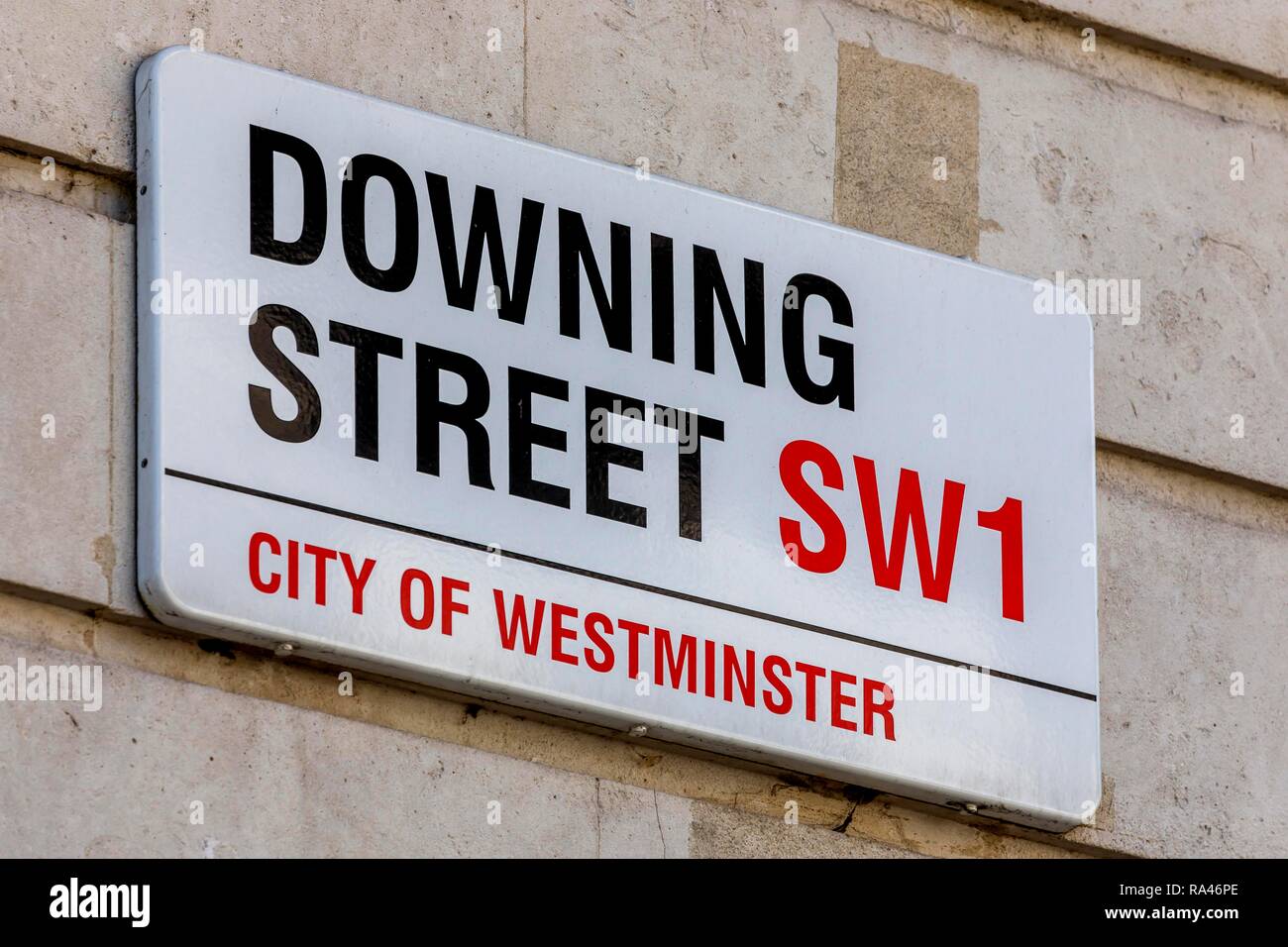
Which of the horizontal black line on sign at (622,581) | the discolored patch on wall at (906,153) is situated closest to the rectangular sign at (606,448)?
the horizontal black line on sign at (622,581)

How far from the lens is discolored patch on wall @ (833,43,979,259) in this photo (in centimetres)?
523

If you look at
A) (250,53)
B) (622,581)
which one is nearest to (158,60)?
(250,53)

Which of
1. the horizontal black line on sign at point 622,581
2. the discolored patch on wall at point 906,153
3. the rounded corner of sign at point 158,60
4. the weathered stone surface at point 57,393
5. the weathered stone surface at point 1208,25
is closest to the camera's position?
the weathered stone surface at point 57,393

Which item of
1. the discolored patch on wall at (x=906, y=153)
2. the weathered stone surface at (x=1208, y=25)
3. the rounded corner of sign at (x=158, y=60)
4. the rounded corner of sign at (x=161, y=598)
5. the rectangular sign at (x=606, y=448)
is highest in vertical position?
the weathered stone surface at (x=1208, y=25)

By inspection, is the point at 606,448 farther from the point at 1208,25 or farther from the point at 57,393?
the point at 1208,25

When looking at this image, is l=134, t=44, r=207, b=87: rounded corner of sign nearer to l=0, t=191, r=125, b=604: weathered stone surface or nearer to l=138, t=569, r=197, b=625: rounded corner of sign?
l=0, t=191, r=125, b=604: weathered stone surface

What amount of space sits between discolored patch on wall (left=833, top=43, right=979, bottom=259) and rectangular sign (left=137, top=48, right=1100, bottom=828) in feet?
0.44

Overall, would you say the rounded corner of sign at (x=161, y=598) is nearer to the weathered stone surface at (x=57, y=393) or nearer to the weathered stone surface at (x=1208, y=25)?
the weathered stone surface at (x=57, y=393)

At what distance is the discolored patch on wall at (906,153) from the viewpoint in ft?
17.1

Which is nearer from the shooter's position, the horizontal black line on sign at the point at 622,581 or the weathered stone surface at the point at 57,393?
the weathered stone surface at the point at 57,393

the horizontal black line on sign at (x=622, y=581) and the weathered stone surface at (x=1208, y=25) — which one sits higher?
the weathered stone surface at (x=1208, y=25)

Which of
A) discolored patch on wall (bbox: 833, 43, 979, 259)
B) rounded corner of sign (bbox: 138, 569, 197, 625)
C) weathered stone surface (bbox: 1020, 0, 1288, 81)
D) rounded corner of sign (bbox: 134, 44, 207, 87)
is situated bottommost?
rounded corner of sign (bbox: 138, 569, 197, 625)

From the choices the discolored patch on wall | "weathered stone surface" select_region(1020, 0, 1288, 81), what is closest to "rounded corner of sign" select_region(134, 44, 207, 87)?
the discolored patch on wall

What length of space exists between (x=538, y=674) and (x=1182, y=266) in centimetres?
178
